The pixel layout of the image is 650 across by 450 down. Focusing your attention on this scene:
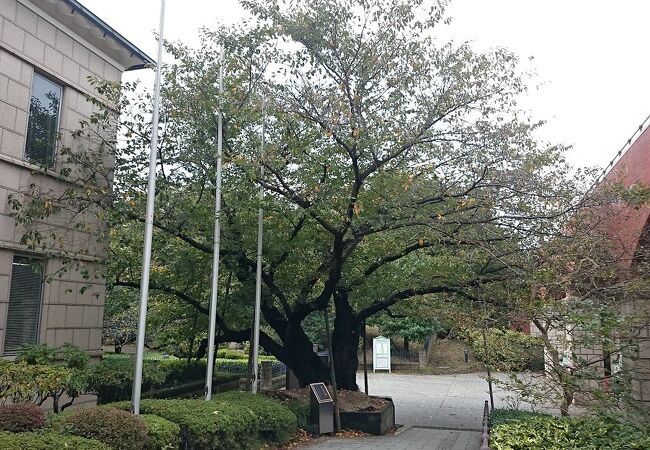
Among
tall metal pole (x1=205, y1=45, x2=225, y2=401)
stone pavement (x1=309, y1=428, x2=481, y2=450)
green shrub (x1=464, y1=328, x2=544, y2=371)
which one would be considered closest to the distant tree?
green shrub (x1=464, y1=328, x2=544, y2=371)

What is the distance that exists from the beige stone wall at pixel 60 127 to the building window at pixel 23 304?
14 cm

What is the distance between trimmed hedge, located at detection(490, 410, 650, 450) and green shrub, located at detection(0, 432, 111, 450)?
4952 millimetres

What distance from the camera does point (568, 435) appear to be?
8312 mm

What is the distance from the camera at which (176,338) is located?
1548cm

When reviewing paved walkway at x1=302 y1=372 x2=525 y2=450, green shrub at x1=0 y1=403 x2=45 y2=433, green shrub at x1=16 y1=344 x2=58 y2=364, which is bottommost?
paved walkway at x1=302 y1=372 x2=525 y2=450

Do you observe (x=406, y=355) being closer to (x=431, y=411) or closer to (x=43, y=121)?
(x=431, y=411)

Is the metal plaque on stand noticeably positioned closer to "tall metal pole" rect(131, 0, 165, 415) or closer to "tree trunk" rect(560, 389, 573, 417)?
"tall metal pole" rect(131, 0, 165, 415)

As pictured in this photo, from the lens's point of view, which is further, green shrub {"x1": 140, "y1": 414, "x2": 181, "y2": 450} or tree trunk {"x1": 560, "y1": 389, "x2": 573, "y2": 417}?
tree trunk {"x1": 560, "y1": 389, "x2": 573, "y2": 417}

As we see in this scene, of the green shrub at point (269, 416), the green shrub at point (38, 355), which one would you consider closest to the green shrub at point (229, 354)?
the green shrub at point (269, 416)

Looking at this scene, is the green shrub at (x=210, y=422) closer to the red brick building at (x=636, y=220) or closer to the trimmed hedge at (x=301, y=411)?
the trimmed hedge at (x=301, y=411)

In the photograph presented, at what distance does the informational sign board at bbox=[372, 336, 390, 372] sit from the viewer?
3198cm

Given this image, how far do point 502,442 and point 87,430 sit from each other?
17.1ft

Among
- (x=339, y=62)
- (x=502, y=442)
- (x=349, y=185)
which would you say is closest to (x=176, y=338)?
(x=349, y=185)

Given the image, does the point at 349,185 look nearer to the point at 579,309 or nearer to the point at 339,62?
the point at 339,62
